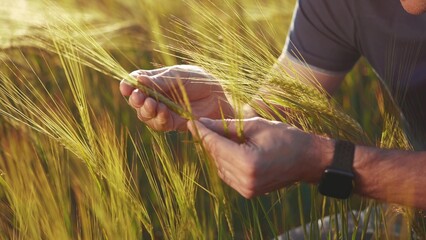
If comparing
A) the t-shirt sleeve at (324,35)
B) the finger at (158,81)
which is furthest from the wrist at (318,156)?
the t-shirt sleeve at (324,35)

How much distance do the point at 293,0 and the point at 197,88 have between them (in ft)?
2.53

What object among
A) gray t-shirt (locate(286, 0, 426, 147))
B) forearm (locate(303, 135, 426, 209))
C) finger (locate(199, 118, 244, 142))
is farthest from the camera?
gray t-shirt (locate(286, 0, 426, 147))

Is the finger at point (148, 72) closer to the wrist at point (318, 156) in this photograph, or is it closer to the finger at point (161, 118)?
the finger at point (161, 118)

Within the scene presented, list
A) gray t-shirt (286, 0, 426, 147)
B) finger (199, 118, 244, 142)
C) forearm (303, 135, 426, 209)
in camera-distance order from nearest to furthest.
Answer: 1. finger (199, 118, 244, 142)
2. forearm (303, 135, 426, 209)
3. gray t-shirt (286, 0, 426, 147)

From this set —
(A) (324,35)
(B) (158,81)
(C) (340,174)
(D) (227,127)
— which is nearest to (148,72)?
(B) (158,81)

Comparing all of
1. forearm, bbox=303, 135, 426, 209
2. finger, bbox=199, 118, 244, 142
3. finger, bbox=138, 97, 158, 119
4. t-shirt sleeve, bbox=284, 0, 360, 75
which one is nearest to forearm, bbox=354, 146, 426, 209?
forearm, bbox=303, 135, 426, 209

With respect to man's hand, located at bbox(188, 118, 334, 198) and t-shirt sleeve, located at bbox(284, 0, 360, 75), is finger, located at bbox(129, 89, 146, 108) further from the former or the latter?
t-shirt sleeve, located at bbox(284, 0, 360, 75)

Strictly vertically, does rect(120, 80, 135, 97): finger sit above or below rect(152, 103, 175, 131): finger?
above

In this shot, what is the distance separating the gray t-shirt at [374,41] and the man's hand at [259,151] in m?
0.35

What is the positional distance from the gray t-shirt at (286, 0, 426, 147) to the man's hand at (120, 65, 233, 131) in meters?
0.18

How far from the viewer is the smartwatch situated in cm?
117

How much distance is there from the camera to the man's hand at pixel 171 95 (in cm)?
122

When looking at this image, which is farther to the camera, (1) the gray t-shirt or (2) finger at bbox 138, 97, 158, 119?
(1) the gray t-shirt

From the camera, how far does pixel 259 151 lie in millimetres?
1106
